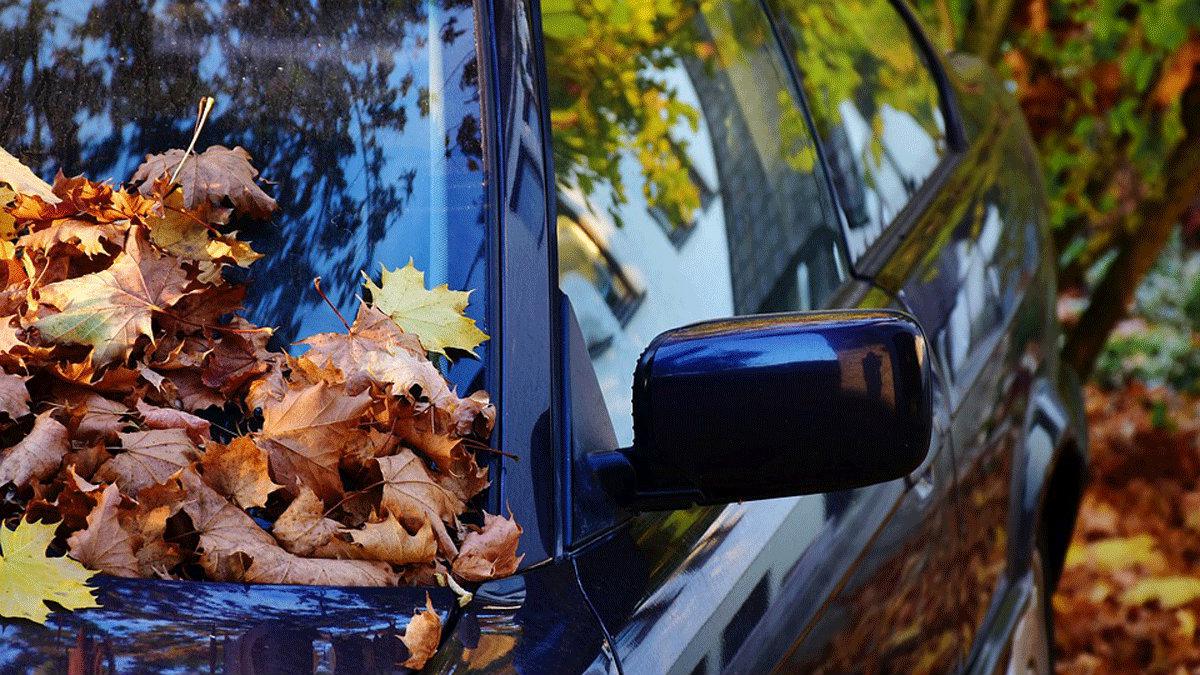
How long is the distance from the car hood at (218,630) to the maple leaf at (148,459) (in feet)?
0.56

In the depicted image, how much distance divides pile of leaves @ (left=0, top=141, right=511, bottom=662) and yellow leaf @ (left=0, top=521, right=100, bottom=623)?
0.02 m

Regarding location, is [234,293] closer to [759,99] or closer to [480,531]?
[480,531]

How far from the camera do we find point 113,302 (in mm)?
1761

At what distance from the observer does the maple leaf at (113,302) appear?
1733 mm

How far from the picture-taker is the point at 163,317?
5.85 ft

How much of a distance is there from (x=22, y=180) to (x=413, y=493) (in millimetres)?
652

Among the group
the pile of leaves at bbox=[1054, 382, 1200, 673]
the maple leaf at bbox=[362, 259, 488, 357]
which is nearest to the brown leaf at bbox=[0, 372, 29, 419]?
the maple leaf at bbox=[362, 259, 488, 357]

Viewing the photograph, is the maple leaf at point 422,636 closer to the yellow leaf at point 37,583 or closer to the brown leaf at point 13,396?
the yellow leaf at point 37,583

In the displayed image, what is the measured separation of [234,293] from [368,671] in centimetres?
57

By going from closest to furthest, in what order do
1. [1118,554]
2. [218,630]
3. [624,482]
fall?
[218,630] → [624,482] → [1118,554]

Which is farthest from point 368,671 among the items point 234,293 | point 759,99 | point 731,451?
point 759,99

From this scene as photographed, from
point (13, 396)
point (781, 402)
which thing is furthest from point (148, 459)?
point (781, 402)

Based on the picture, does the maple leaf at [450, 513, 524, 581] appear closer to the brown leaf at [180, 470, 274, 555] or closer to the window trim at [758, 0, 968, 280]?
the brown leaf at [180, 470, 274, 555]

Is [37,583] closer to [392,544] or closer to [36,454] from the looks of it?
[36,454]
